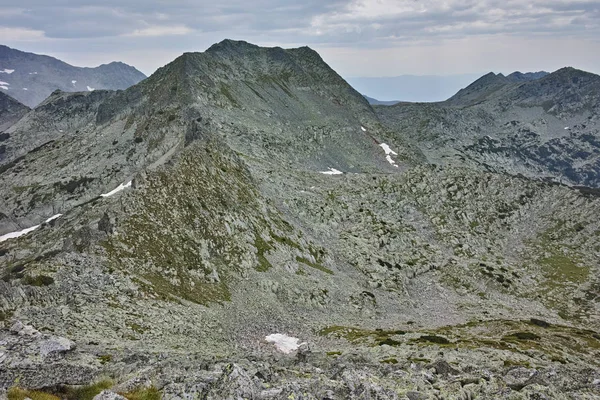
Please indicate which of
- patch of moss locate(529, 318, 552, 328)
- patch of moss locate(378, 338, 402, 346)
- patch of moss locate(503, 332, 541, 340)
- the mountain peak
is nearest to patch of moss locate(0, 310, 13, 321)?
patch of moss locate(378, 338, 402, 346)

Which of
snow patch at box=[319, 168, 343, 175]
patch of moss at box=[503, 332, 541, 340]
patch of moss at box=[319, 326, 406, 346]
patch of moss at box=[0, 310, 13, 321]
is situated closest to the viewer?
patch of moss at box=[0, 310, 13, 321]

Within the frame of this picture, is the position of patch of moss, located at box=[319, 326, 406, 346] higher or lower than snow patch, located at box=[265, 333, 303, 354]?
lower

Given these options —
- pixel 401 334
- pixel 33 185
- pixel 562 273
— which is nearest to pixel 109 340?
pixel 401 334

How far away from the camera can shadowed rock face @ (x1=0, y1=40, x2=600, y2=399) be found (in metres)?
36.6

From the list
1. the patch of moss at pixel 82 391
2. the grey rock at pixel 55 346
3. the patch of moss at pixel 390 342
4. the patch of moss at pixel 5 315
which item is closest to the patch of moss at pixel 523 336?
the patch of moss at pixel 390 342

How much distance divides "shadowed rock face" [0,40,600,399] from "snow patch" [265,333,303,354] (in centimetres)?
131

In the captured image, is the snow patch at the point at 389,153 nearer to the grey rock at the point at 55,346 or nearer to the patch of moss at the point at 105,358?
the patch of moss at the point at 105,358

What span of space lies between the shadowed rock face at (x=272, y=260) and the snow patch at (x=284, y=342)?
1.31 meters

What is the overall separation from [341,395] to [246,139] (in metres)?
110

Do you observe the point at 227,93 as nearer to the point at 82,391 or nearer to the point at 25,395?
the point at 82,391

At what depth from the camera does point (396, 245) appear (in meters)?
106

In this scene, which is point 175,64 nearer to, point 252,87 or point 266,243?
point 252,87

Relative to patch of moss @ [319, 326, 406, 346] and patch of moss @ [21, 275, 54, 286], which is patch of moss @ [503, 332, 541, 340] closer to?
patch of moss @ [319, 326, 406, 346]

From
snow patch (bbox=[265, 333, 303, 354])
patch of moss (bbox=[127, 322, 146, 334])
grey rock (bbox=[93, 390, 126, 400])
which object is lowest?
snow patch (bbox=[265, 333, 303, 354])
